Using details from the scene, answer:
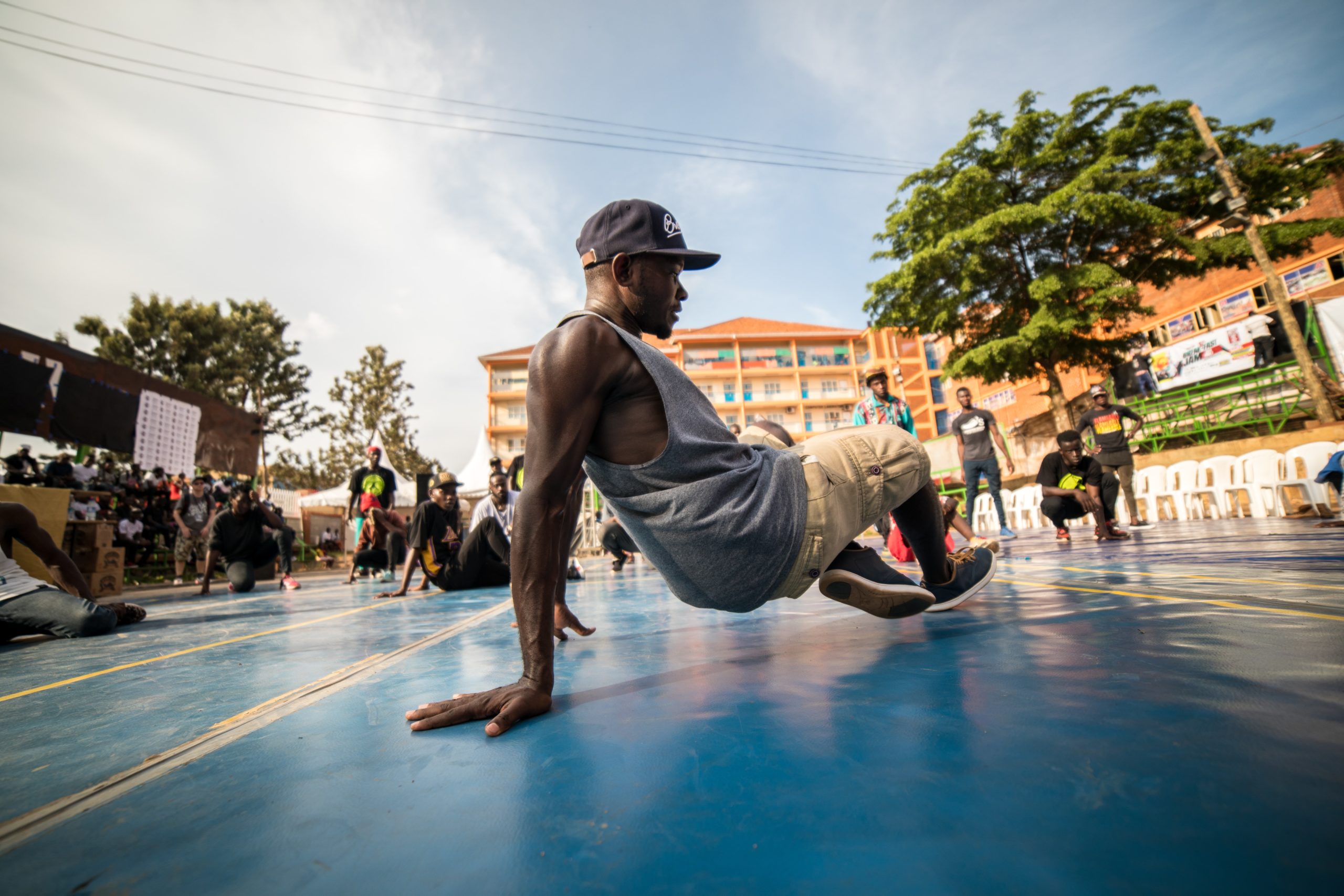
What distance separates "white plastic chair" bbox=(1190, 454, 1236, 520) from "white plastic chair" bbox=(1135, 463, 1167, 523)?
1.88ft

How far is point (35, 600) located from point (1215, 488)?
12.5 m

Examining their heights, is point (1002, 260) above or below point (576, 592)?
above

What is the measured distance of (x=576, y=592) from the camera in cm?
449

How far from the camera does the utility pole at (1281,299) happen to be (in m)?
10.9

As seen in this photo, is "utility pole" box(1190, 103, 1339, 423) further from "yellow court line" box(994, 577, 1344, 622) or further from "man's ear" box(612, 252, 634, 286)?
"man's ear" box(612, 252, 634, 286)

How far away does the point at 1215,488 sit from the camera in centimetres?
842

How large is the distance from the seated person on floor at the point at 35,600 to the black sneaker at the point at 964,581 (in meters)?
4.28

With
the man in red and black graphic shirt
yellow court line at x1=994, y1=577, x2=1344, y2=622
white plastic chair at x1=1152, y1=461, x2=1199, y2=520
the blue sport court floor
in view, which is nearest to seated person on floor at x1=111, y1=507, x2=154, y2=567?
the blue sport court floor

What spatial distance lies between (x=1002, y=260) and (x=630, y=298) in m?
18.8

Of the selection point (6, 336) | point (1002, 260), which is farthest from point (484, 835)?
point (1002, 260)

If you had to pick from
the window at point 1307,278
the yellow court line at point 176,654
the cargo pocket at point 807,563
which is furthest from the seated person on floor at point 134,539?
the window at point 1307,278

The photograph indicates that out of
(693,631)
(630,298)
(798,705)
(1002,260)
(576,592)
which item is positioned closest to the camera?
(798,705)

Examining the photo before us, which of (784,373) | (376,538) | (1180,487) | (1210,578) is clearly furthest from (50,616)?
(784,373)

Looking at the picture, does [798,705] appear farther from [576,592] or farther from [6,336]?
[6,336]
